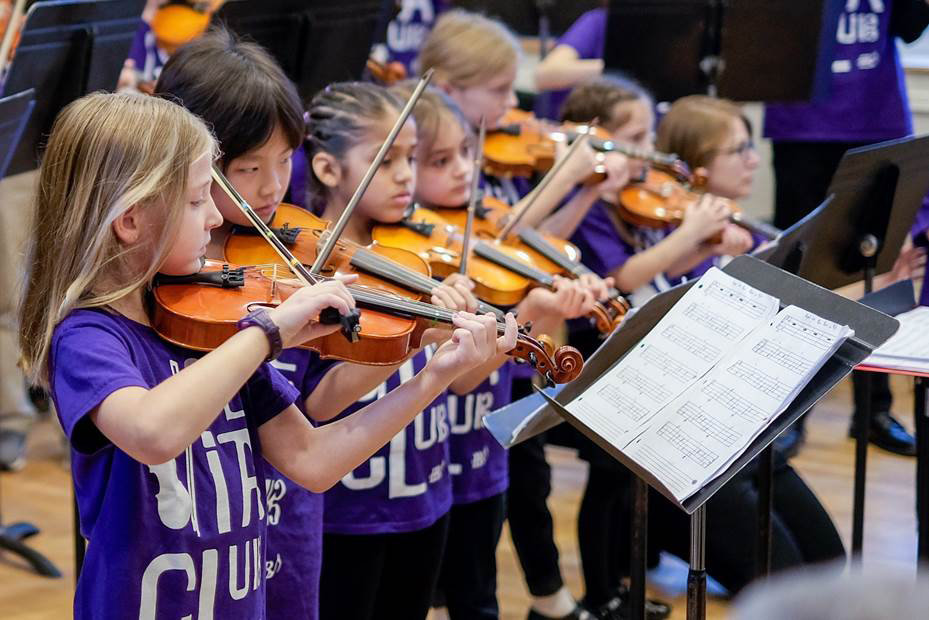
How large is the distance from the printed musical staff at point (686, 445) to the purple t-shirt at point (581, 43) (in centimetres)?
218

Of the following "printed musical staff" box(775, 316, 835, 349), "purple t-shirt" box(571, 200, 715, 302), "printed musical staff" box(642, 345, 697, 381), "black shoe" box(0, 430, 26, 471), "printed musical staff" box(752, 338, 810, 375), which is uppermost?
"printed musical staff" box(775, 316, 835, 349)

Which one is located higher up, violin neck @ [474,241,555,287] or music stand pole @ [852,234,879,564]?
violin neck @ [474,241,555,287]

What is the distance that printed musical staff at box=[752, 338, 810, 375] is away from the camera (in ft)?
4.55

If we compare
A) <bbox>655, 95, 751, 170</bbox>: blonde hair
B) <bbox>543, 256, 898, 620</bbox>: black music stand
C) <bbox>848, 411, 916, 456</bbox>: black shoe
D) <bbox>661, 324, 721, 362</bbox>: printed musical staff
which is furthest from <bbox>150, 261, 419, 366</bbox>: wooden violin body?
<bbox>848, 411, 916, 456</bbox>: black shoe

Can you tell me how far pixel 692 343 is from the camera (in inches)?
58.2

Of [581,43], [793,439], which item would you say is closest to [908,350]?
[793,439]

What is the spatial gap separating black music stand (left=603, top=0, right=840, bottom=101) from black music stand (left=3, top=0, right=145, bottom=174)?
4.90 feet

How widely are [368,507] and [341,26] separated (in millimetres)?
1064

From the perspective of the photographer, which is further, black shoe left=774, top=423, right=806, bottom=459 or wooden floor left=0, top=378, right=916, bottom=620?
black shoe left=774, top=423, right=806, bottom=459

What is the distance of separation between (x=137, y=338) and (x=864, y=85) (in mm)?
2637

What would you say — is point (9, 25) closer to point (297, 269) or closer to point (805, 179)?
point (297, 269)

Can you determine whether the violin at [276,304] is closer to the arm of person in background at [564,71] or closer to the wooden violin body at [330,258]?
the wooden violin body at [330,258]

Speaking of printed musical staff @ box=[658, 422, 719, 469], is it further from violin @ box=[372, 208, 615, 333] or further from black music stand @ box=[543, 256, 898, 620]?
violin @ box=[372, 208, 615, 333]

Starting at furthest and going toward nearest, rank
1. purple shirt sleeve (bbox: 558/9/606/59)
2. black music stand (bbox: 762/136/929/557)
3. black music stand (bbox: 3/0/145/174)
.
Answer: purple shirt sleeve (bbox: 558/9/606/59), black music stand (bbox: 3/0/145/174), black music stand (bbox: 762/136/929/557)
